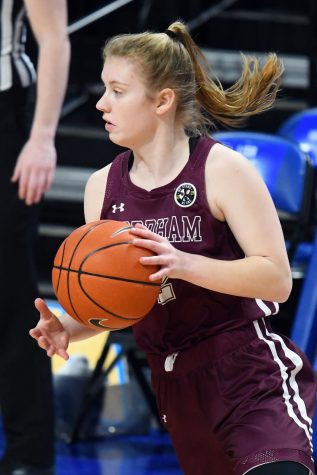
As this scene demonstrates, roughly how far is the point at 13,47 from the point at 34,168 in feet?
1.61

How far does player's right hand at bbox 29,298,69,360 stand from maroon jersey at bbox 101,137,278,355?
0.77 feet

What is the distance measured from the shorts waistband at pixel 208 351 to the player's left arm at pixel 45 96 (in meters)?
1.13

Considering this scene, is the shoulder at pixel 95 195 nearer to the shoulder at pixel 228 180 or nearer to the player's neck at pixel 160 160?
the player's neck at pixel 160 160

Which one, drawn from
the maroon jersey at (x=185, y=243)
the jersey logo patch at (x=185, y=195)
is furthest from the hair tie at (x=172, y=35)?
the jersey logo patch at (x=185, y=195)

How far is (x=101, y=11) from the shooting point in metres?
6.89

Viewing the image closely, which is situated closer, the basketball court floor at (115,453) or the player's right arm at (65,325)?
the player's right arm at (65,325)

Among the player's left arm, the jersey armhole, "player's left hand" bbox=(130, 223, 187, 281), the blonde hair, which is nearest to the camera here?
"player's left hand" bbox=(130, 223, 187, 281)

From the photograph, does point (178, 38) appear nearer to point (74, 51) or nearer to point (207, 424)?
point (207, 424)

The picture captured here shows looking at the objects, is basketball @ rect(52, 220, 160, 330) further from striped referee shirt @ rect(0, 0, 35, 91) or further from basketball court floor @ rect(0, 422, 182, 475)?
basketball court floor @ rect(0, 422, 182, 475)

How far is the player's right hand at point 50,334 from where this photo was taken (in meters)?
2.83

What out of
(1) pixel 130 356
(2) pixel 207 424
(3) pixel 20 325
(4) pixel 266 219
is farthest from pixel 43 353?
(4) pixel 266 219

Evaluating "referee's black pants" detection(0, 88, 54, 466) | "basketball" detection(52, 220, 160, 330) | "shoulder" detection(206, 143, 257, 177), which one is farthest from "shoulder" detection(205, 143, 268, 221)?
"referee's black pants" detection(0, 88, 54, 466)

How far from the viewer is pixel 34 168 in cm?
387

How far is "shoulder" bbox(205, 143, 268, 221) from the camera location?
9.13ft
